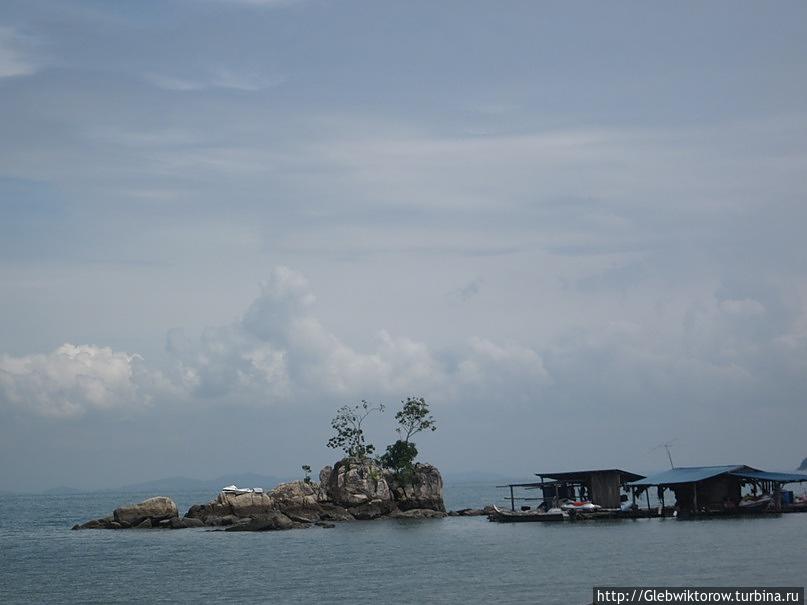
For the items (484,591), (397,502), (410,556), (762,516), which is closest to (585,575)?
(484,591)

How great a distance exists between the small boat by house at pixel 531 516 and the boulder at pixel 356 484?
1060 centimetres

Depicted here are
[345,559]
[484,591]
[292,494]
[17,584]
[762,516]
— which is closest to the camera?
[484,591]

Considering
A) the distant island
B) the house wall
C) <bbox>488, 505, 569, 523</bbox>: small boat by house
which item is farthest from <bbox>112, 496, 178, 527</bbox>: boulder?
the house wall

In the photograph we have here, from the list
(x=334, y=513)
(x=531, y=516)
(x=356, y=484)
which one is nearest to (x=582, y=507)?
(x=531, y=516)

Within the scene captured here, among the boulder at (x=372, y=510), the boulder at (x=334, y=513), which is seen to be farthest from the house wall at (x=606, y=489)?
the boulder at (x=334, y=513)

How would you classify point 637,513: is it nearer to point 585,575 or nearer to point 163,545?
point 585,575

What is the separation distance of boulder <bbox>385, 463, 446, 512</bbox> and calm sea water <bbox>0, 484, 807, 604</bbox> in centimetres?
997

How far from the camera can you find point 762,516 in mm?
63125

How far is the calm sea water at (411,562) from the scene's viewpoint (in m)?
40.0

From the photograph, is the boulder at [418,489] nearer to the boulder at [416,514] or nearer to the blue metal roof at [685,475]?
the boulder at [416,514]

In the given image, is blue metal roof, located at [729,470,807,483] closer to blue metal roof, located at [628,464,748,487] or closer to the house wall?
blue metal roof, located at [628,464,748,487]

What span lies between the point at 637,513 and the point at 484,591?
1251 inches

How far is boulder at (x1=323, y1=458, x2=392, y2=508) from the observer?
265 ft

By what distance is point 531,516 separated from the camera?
71938 millimetres
